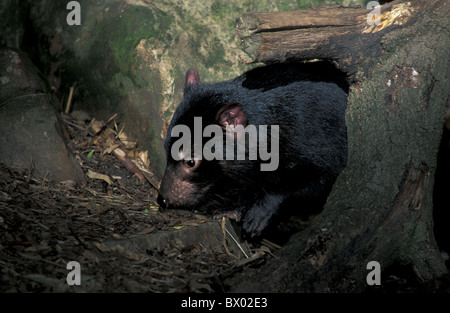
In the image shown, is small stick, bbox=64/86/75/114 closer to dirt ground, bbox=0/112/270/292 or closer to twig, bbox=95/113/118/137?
twig, bbox=95/113/118/137

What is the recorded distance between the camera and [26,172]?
3.59m

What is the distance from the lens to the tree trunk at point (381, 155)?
262 cm

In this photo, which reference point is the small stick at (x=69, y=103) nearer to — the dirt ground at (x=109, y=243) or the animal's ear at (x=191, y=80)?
the dirt ground at (x=109, y=243)

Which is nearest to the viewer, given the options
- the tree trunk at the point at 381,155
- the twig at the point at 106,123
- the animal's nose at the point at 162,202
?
the tree trunk at the point at 381,155

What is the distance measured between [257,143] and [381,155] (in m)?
1.24

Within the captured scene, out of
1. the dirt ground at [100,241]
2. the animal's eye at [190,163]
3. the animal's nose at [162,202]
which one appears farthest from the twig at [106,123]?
the animal's eye at [190,163]

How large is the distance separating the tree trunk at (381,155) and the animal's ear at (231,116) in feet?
2.30

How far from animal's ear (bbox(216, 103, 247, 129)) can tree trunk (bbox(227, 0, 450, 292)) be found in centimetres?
70

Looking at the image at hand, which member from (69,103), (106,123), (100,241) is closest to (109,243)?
(100,241)

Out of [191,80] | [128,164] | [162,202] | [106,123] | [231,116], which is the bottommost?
[162,202]

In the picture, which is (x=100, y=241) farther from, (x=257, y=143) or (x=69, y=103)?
(x=69, y=103)

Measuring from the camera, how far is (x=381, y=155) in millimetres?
2844

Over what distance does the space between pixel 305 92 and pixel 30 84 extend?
8.54 ft
